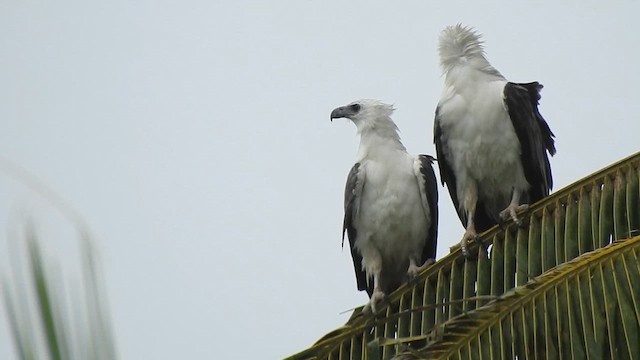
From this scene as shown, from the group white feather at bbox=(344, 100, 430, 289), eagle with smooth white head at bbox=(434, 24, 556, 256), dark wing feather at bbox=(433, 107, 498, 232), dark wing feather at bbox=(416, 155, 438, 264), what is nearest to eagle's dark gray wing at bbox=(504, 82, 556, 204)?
eagle with smooth white head at bbox=(434, 24, 556, 256)

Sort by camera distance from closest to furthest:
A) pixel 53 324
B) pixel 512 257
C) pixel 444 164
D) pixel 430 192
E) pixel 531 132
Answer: pixel 53 324, pixel 512 257, pixel 531 132, pixel 444 164, pixel 430 192

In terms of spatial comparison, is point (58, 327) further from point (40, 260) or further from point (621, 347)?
point (621, 347)

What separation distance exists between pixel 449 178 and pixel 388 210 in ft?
2.06

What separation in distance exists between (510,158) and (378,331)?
279 cm

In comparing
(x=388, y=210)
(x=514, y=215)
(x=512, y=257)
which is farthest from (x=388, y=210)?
(x=512, y=257)

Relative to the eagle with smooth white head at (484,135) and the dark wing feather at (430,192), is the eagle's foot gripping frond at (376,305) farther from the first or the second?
the eagle with smooth white head at (484,135)

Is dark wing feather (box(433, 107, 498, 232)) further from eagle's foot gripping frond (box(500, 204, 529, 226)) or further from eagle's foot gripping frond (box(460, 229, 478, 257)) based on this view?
eagle's foot gripping frond (box(500, 204, 529, 226))

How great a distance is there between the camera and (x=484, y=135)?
6.99m

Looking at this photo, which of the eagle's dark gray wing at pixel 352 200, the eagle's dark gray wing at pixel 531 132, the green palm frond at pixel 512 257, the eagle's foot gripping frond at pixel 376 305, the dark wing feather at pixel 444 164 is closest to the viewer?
the green palm frond at pixel 512 257

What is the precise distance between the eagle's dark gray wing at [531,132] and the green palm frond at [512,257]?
1941mm

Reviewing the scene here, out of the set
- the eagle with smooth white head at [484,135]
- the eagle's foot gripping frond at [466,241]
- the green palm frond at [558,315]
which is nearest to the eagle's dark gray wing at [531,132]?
the eagle with smooth white head at [484,135]

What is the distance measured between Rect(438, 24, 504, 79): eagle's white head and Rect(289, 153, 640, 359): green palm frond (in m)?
2.49

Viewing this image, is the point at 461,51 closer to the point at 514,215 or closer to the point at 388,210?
the point at 388,210

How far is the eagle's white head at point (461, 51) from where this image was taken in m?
7.31
